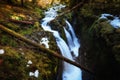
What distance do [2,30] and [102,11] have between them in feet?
14.9

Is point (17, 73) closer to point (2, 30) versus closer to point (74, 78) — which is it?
point (2, 30)

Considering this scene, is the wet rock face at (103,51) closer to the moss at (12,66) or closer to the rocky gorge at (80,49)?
the rocky gorge at (80,49)

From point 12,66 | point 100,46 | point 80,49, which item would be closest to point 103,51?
point 100,46

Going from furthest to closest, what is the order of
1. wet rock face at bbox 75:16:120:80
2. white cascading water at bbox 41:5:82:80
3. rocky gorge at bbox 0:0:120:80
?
white cascading water at bbox 41:5:82:80
rocky gorge at bbox 0:0:120:80
wet rock face at bbox 75:16:120:80

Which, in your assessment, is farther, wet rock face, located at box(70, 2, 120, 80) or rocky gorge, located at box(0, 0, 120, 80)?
rocky gorge, located at box(0, 0, 120, 80)

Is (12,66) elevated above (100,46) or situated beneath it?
situated beneath

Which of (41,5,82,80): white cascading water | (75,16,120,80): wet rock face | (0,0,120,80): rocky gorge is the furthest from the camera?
(41,5,82,80): white cascading water

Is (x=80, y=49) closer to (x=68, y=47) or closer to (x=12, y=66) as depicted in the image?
(x=68, y=47)

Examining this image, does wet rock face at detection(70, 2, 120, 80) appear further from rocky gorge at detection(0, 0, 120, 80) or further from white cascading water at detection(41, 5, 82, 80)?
white cascading water at detection(41, 5, 82, 80)

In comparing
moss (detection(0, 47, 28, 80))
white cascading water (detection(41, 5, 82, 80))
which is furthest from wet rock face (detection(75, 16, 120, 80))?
moss (detection(0, 47, 28, 80))

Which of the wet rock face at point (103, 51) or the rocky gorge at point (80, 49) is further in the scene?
the rocky gorge at point (80, 49)

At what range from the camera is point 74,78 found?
9578mm

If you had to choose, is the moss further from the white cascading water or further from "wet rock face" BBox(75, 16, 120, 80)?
"wet rock face" BBox(75, 16, 120, 80)

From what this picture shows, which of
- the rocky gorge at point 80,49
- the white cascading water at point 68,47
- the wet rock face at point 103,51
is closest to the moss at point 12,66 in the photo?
the rocky gorge at point 80,49
